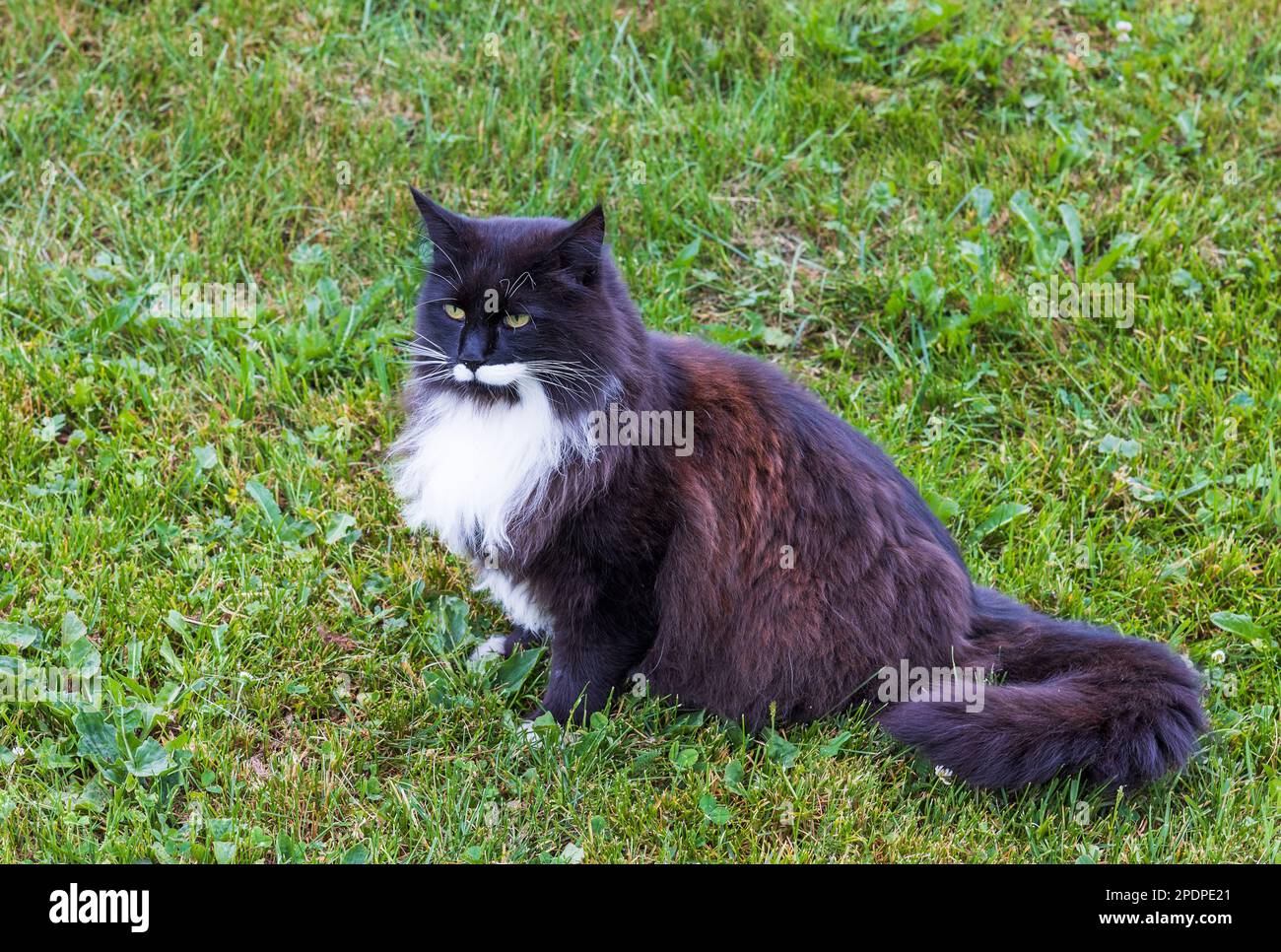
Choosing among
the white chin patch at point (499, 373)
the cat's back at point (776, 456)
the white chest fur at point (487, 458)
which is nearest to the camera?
the white chin patch at point (499, 373)

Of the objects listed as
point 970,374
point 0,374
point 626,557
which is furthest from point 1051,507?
point 0,374

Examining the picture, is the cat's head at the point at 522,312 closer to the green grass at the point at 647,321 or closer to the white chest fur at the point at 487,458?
the white chest fur at the point at 487,458

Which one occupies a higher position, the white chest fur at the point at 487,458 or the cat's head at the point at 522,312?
the cat's head at the point at 522,312

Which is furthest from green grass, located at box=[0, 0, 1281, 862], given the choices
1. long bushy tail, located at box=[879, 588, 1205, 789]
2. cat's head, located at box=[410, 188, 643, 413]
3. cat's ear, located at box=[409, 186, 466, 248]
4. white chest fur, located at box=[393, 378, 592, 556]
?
cat's ear, located at box=[409, 186, 466, 248]

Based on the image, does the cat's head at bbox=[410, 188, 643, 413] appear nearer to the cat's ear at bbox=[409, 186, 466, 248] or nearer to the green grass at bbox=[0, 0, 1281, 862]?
the cat's ear at bbox=[409, 186, 466, 248]

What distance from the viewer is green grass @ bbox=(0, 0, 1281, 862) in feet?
11.2

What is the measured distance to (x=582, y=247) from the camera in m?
3.32

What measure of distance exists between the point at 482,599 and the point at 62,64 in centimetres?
351

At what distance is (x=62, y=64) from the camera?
226 inches

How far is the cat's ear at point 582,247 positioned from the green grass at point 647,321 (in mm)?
1237

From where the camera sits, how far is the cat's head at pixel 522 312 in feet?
10.7

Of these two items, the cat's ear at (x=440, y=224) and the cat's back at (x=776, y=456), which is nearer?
the cat's ear at (x=440, y=224)

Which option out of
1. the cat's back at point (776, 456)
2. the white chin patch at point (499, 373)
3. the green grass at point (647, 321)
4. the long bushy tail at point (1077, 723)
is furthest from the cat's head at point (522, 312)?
the long bushy tail at point (1077, 723)

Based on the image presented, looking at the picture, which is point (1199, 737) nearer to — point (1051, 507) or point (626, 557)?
point (1051, 507)
